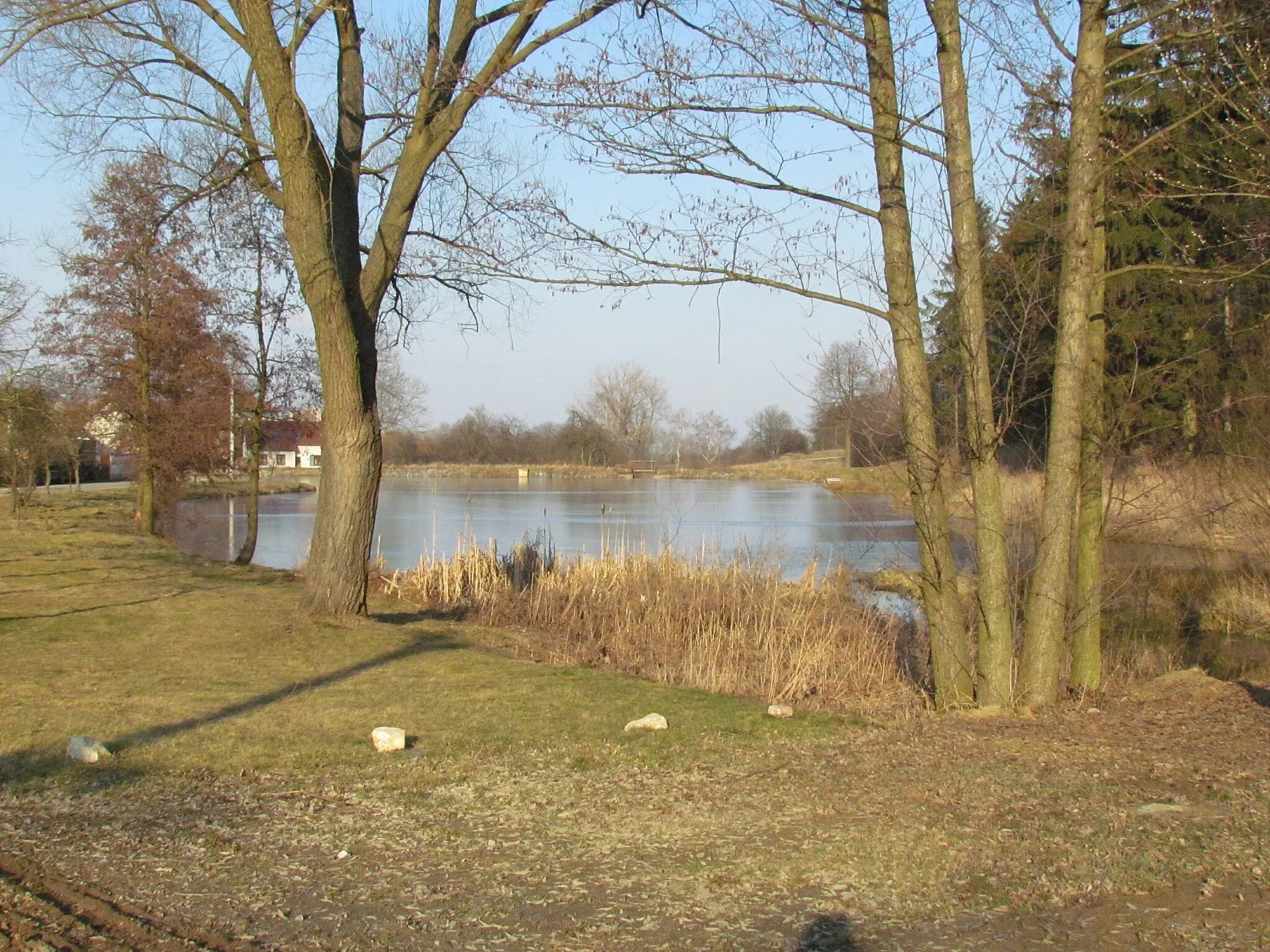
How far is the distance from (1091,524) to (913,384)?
6.17 feet

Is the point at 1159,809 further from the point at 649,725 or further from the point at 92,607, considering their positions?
the point at 92,607

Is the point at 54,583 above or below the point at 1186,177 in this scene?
below

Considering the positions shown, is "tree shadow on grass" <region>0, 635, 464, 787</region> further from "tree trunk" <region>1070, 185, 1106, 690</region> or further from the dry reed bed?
"tree trunk" <region>1070, 185, 1106, 690</region>

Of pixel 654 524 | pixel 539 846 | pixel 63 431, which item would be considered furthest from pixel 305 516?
pixel 539 846

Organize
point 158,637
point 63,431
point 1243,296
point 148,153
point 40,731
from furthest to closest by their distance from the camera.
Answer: point 63,431 → point 1243,296 → point 148,153 → point 158,637 → point 40,731

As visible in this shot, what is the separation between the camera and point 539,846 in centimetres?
445

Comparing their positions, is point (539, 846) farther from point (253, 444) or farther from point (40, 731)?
point (253, 444)

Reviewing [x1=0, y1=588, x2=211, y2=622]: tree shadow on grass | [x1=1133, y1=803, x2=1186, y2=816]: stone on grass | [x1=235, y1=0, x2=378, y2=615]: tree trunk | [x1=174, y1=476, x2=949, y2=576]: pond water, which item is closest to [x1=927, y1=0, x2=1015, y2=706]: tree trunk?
[x1=174, y1=476, x2=949, y2=576]: pond water

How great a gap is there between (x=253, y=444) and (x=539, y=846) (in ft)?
54.6

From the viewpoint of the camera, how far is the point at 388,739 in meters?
5.88

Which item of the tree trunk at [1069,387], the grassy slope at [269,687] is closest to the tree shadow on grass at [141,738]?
the grassy slope at [269,687]

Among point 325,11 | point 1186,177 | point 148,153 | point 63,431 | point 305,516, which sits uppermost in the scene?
point 325,11

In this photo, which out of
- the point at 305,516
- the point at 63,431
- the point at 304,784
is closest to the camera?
the point at 304,784

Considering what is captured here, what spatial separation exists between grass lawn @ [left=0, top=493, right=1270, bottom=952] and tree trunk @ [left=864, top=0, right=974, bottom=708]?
693 mm
